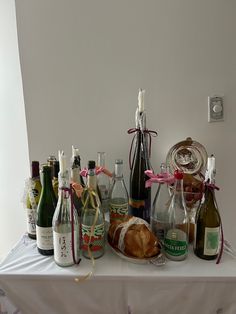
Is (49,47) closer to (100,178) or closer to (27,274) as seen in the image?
(100,178)

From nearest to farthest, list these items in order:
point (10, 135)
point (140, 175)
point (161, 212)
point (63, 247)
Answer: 1. point (63, 247)
2. point (161, 212)
3. point (140, 175)
4. point (10, 135)

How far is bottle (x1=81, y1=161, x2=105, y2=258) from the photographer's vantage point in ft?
2.10

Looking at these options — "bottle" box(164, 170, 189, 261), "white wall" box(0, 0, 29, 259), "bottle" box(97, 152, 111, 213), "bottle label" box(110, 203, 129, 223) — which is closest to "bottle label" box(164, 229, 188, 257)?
"bottle" box(164, 170, 189, 261)

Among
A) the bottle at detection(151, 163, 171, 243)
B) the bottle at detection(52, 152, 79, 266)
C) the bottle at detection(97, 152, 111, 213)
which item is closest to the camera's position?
the bottle at detection(52, 152, 79, 266)

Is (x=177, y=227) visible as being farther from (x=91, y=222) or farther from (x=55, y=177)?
(x=55, y=177)

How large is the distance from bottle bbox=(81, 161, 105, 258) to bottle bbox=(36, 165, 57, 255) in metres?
0.09

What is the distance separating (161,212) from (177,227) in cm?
7

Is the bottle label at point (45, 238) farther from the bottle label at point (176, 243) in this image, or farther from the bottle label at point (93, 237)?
the bottle label at point (176, 243)

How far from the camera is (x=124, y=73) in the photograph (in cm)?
94

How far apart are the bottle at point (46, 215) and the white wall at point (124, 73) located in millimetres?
330

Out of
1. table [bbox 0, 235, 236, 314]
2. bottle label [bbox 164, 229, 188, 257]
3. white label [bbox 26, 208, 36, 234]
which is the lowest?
table [bbox 0, 235, 236, 314]

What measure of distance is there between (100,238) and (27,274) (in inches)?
7.9

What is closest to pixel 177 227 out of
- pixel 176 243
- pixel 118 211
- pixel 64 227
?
pixel 176 243

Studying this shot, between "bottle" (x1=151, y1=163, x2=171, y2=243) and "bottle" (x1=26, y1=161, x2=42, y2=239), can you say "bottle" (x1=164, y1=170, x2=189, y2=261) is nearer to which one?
"bottle" (x1=151, y1=163, x2=171, y2=243)
